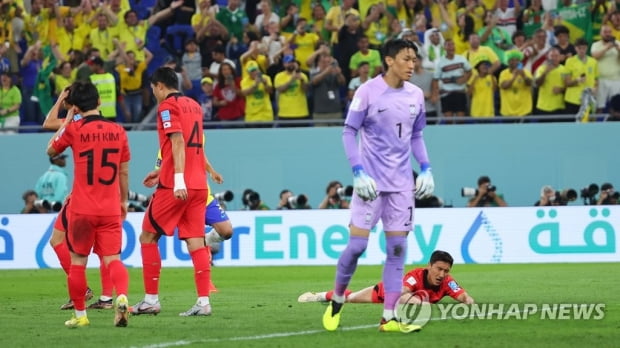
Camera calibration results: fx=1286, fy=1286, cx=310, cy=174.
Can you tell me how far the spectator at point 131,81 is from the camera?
81.3 feet

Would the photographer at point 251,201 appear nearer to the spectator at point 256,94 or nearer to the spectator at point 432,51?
the spectator at point 256,94

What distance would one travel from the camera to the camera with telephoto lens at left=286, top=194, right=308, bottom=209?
75.8ft

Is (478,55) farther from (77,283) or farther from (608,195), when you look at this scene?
(77,283)

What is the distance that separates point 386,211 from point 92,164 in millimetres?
2504

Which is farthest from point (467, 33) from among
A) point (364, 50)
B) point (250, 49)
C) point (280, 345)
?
point (280, 345)

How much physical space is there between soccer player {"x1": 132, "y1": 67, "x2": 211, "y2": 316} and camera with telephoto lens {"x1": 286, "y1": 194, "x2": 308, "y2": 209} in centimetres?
1095

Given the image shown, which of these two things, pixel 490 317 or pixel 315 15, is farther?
pixel 315 15

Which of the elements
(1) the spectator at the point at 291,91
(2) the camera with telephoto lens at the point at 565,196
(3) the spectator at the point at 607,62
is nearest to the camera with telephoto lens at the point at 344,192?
(1) the spectator at the point at 291,91

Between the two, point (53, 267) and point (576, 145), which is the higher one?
point (576, 145)

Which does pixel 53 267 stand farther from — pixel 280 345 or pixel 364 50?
pixel 280 345

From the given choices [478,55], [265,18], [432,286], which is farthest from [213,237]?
[265,18]

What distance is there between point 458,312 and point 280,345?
10.0 ft

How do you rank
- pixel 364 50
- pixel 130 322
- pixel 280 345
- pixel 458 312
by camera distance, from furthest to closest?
pixel 364 50, pixel 458 312, pixel 130 322, pixel 280 345

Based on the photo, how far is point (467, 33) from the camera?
25.2 metres
